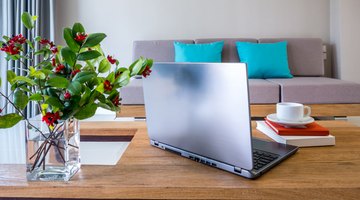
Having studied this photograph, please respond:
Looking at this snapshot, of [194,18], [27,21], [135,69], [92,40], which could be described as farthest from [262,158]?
[194,18]

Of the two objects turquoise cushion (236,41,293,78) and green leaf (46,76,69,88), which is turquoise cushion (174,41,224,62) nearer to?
turquoise cushion (236,41,293,78)

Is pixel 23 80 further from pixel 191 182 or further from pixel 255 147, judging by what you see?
pixel 255 147

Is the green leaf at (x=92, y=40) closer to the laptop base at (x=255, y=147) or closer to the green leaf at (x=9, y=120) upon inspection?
Answer: the green leaf at (x=9, y=120)

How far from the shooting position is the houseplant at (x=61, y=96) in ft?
2.00

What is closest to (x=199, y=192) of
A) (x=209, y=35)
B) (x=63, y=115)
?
(x=63, y=115)

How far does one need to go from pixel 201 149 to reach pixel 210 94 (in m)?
0.15

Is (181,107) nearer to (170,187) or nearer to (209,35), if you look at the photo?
(170,187)

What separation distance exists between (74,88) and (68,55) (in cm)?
8

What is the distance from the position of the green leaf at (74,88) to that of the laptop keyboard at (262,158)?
1.33 ft

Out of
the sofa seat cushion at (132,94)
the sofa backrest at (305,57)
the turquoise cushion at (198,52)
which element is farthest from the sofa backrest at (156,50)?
the sofa backrest at (305,57)

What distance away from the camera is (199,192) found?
60cm

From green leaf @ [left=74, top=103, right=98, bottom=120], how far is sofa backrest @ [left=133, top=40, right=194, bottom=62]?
2.47m

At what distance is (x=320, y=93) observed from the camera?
2.44 m

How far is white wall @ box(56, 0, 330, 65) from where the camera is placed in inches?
129
